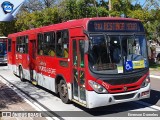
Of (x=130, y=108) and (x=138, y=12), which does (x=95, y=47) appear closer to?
(x=130, y=108)

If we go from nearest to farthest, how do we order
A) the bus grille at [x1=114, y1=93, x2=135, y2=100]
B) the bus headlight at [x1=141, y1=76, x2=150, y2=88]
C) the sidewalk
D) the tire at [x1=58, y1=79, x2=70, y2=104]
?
1. the bus grille at [x1=114, y1=93, x2=135, y2=100]
2. the bus headlight at [x1=141, y1=76, x2=150, y2=88]
3. the sidewalk
4. the tire at [x1=58, y1=79, x2=70, y2=104]

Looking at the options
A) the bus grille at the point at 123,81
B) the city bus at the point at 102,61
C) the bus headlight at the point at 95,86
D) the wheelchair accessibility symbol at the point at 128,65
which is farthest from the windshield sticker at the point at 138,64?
the bus headlight at the point at 95,86

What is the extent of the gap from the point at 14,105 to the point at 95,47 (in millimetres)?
3854

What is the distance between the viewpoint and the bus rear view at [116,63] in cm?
870

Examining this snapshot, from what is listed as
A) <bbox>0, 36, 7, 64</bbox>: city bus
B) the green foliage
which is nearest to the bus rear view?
the green foliage

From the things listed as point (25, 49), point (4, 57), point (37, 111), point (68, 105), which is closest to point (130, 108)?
point (68, 105)

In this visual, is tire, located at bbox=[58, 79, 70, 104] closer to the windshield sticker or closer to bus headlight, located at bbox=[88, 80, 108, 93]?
bus headlight, located at bbox=[88, 80, 108, 93]

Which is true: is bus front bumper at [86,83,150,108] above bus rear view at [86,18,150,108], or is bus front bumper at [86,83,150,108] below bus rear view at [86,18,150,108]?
below

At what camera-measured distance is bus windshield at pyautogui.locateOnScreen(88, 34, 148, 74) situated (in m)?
8.78

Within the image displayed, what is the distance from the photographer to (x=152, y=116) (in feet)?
28.6

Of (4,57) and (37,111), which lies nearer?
(37,111)

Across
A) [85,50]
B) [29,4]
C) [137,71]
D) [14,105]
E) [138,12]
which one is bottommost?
[14,105]

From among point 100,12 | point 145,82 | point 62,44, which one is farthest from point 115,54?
point 100,12

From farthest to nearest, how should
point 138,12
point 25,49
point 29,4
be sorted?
point 29,4, point 138,12, point 25,49
